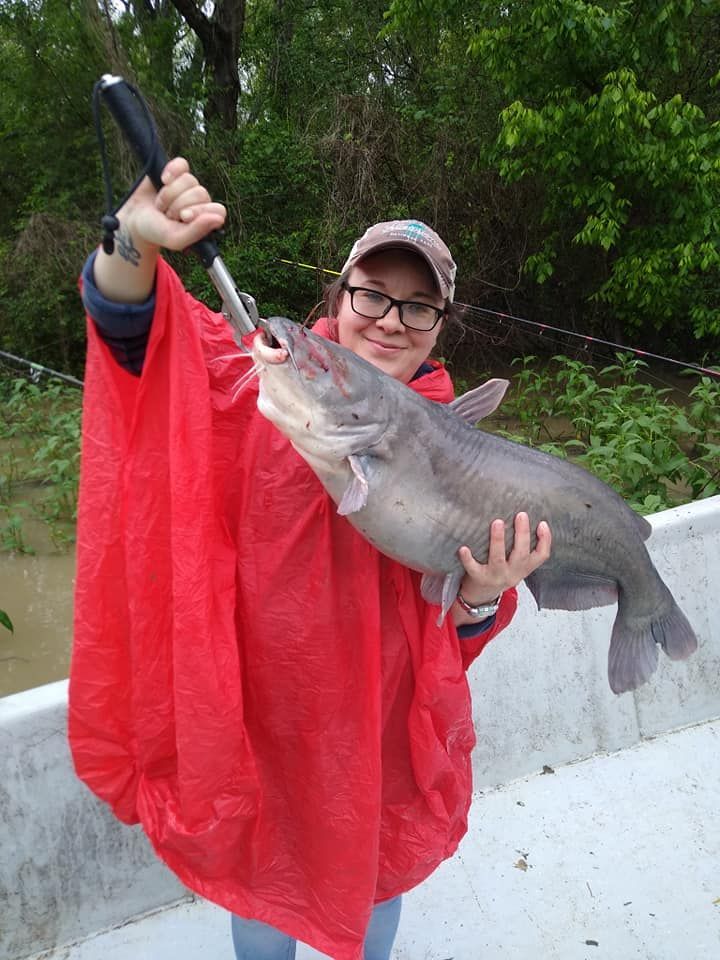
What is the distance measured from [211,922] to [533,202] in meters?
10.6

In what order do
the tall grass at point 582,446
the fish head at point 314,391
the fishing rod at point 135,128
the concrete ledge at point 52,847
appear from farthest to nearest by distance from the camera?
1. the tall grass at point 582,446
2. the concrete ledge at point 52,847
3. the fish head at point 314,391
4. the fishing rod at point 135,128

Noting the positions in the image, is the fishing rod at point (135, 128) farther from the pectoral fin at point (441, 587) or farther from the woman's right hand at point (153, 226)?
the pectoral fin at point (441, 587)

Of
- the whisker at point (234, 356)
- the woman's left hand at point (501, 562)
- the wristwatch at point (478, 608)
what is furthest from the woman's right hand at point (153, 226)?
the wristwatch at point (478, 608)

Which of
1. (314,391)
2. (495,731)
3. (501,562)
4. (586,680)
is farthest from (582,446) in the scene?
(314,391)

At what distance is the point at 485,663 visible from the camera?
2.72m

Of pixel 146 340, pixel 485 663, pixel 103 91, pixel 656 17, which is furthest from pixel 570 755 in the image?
pixel 656 17

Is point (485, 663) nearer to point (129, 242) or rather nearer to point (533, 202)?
point (129, 242)

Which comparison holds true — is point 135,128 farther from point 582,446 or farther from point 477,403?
point 582,446

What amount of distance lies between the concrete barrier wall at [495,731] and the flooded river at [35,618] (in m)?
1.75

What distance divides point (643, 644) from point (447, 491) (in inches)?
28.1

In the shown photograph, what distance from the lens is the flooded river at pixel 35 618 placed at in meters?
3.80

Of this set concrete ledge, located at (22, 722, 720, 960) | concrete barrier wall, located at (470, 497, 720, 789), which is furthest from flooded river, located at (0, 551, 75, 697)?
concrete barrier wall, located at (470, 497, 720, 789)

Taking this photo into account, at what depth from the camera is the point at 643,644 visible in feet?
5.92

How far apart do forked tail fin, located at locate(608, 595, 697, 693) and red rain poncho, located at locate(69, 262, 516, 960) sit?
1.56ft
